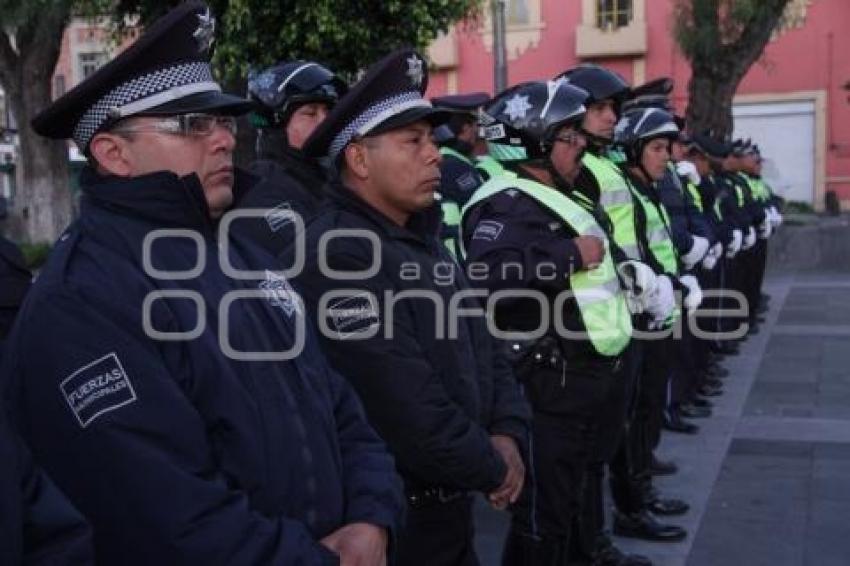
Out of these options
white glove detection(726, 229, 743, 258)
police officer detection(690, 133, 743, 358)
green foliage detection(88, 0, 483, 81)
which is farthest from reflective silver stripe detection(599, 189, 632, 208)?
white glove detection(726, 229, 743, 258)

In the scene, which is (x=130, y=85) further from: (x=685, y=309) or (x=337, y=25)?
(x=337, y=25)

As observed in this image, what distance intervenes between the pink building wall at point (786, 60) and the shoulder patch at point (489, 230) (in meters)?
23.1

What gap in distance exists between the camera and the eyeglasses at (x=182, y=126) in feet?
6.88

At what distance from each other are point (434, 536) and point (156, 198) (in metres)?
1.34

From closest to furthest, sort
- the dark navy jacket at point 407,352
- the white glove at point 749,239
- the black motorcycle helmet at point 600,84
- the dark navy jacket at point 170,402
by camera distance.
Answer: the dark navy jacket at point 170,402 → the dark navy jacket at point 407,352 → the black motorcycle helmet at point 600,84 → the white glove at point 749,239

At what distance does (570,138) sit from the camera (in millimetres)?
3873

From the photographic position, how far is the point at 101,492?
1801mm

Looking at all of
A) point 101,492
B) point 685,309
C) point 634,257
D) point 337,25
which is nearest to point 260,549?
point 101,492

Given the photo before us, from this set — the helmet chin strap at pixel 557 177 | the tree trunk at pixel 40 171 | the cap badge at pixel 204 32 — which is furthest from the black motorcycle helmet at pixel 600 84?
the tree trunk at pixel 40 171

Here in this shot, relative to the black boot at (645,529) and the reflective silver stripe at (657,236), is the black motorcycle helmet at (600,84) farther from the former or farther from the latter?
the black boot at (645,529)

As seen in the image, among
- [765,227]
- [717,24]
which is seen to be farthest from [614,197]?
[717,24]

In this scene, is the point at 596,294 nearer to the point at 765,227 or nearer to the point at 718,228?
the point at 718,228

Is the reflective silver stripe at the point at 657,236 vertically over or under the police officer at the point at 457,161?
under

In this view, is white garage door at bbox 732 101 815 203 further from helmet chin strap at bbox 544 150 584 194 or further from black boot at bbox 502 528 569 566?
black boot at bbox 502 528 569 566
